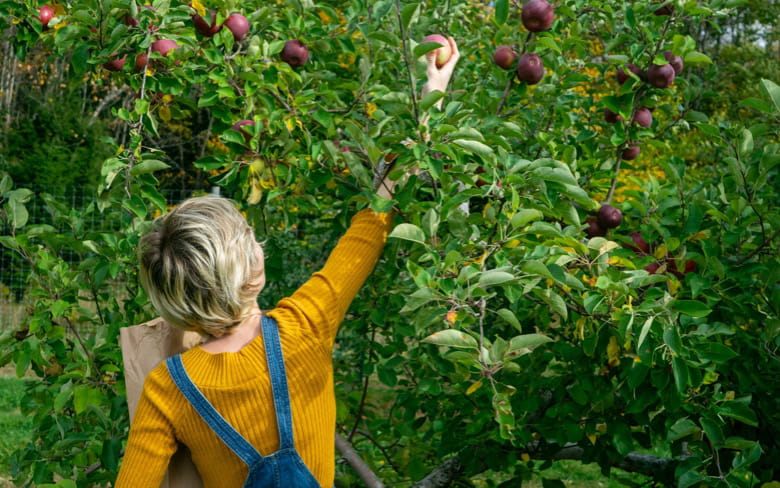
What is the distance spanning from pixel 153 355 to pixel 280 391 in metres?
0.30

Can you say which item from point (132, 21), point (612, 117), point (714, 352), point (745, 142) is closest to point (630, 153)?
point (612, 117)

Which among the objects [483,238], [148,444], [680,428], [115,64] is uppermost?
[115,64]

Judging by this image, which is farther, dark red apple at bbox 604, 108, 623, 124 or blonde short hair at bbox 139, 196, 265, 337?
dark red apple at bbox 604, 108, 623, 124

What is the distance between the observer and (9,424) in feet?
15.9

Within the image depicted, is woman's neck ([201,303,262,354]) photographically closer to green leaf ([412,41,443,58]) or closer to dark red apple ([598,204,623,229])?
green leaf ([412,41,443,58])

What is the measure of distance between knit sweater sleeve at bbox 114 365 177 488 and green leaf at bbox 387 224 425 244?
471 millimetres

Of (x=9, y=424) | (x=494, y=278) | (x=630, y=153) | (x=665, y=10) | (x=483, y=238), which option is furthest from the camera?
(x=9, y=424)

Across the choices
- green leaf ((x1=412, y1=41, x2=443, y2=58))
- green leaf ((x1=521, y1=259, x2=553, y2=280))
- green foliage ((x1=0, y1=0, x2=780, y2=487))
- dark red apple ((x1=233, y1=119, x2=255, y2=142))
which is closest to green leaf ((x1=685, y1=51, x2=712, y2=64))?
green foliage ((x1=0, y1=0, x2=780, y2=487))

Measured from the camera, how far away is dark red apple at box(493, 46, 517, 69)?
203 centimetres

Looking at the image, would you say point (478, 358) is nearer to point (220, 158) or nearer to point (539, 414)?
point (220, 158)

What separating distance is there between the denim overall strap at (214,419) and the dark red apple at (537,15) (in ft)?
3.92

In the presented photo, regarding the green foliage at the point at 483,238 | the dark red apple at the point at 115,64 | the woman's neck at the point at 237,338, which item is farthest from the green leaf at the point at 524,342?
the dark red apple at the point at 115,64

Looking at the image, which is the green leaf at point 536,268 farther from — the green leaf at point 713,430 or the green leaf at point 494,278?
the green leaf at point 713,430

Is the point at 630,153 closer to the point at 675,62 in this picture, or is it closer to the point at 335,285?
the point at 675,62
